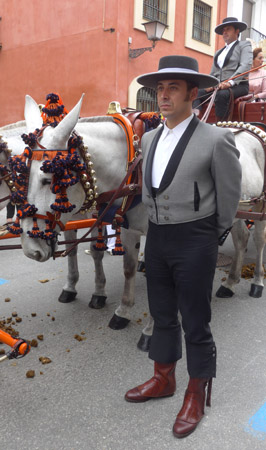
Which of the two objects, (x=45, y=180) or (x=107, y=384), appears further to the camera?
(x=107, y=384)

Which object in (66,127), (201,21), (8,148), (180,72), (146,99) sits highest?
(201,21)

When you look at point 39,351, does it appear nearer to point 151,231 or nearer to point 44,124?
point 151,231

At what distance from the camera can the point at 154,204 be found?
2080 millimetres

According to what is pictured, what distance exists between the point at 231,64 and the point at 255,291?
2508 mm

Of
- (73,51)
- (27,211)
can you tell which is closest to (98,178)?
(27,211)

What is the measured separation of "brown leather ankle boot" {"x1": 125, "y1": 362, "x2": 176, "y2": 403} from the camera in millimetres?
2299

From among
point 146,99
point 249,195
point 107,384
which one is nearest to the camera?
point 107,384

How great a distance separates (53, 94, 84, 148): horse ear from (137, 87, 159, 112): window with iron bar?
9.00 metres

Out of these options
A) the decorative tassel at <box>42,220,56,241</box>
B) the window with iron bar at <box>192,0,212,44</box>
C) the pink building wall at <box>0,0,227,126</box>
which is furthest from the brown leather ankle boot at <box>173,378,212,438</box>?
the window with iron bar at <box>192,0,212,44</box>

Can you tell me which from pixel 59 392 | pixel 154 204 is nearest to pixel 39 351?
pixel 59 392

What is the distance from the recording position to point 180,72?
1.84 m

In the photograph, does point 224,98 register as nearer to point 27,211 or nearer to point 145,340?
point 145,340

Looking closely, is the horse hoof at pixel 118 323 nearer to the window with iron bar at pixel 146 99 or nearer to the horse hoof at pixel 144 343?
the horse hoof at pixel 144 343

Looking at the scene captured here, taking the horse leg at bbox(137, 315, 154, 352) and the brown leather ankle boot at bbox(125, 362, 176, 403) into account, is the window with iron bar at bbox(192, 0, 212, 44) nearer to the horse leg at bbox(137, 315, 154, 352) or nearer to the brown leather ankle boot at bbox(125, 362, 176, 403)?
the horse leg at bbox(137, 315, 154, 352)
